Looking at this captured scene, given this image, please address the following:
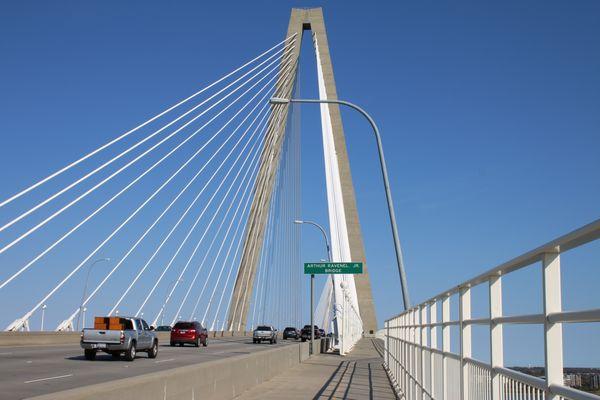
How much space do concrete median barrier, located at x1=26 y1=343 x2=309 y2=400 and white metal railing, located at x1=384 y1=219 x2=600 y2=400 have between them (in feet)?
11.2

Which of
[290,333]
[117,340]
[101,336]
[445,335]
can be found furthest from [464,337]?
[290,333]

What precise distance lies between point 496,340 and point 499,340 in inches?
1.2

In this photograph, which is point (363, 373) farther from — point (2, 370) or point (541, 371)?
point (541, 371)

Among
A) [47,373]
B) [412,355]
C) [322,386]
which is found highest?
[412,355]

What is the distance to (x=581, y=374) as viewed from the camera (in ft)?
11.0

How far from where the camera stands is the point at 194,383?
1244cm

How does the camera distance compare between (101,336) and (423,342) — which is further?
(101,336)

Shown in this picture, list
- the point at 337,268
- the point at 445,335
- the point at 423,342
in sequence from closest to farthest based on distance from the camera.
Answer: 1. the point at 445,335
2. the point at 423,342
3. the point at 337,268

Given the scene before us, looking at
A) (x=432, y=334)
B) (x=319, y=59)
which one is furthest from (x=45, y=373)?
(x=319, y=59)

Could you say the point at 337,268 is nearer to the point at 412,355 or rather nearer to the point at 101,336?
the point at 101,336

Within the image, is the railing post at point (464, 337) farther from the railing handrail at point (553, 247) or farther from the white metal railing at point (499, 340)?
the railing handrail at point (553, 247)

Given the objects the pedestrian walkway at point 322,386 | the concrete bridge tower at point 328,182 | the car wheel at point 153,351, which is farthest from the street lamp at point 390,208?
the concrete bridge tower at point 328,182

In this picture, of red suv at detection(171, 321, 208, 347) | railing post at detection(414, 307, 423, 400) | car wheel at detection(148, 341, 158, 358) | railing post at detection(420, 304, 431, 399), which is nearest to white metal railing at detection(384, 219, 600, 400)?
railing post at detection(420, 304, 431, 399)

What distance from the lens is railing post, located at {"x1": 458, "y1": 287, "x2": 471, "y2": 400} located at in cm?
652
